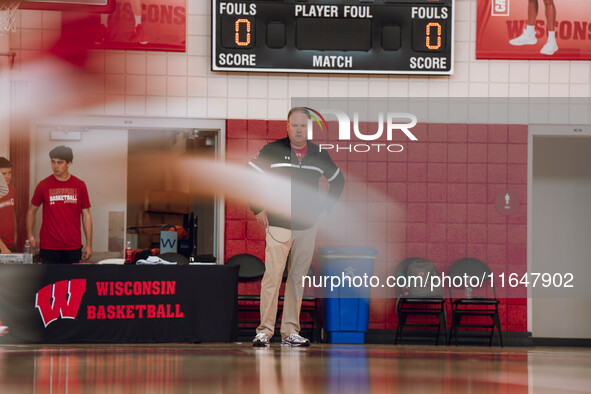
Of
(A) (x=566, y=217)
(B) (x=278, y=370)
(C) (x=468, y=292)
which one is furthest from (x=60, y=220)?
(A) (x=566, y=217)

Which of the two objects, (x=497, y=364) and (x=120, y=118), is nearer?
(x=497, y=364)

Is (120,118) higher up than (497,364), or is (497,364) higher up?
(120,118)

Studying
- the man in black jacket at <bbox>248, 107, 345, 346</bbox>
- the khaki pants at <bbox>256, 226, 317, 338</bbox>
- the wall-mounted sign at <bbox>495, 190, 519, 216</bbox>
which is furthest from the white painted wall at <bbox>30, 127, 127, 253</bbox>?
the wall-mounted sign at <bbox>495, 190, 519, 216</bbox>

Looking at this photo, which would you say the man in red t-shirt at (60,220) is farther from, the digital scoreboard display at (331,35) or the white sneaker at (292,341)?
the white sneaker at (292,341)

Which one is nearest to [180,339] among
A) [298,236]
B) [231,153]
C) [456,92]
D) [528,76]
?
[298,236]

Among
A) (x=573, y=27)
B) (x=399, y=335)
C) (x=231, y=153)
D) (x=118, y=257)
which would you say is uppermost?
(x=573, y=27)

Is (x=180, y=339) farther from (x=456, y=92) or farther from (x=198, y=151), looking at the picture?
(x=456, y=92)

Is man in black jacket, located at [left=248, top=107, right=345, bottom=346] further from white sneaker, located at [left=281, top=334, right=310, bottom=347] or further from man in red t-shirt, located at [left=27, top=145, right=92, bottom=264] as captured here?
man in red t-shirt, located at [left=27, top=145, right=92, bottom=264]

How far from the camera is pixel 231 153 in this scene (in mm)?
8828

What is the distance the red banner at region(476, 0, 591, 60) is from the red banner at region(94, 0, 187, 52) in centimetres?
308

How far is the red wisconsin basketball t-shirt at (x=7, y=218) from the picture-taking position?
8.31 metres

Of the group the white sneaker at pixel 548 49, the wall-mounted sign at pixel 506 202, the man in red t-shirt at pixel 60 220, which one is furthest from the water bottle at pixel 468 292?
the man in red t-shirt at pixel 60 220

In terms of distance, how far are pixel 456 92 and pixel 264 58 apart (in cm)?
203

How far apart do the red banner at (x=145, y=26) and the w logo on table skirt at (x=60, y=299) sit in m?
2.56
